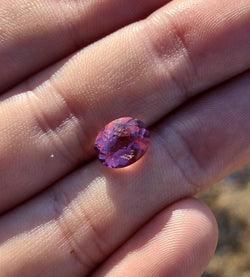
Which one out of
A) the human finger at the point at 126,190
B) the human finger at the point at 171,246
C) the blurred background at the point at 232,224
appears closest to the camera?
the human finger at the point at 171,246

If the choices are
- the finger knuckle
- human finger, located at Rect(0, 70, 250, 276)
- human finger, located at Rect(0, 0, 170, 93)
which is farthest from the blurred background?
human finger, located at Rect(0, 0, 170, 93)

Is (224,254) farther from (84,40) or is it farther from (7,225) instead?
(84,40)

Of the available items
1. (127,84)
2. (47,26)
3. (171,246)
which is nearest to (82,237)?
(171,246)

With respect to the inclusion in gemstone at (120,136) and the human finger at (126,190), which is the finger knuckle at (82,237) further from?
the inclusion in gemstone at (120,136)

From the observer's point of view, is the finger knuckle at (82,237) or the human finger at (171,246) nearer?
the human finger at (171,246)

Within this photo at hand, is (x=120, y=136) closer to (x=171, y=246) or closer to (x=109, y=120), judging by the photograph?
(x=109, y=120)

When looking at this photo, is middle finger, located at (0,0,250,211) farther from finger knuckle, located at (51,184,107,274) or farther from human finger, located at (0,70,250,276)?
finger knuckle, located at (51,184,107,274)

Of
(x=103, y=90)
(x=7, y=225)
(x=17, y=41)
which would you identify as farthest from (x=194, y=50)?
(x=7, y=225)

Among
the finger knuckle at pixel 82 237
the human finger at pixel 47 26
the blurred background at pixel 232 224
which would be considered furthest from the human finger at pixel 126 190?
the human finger at pixel 47 26

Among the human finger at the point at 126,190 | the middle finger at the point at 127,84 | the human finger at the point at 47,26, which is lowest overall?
the human finger at the point at 126,190
